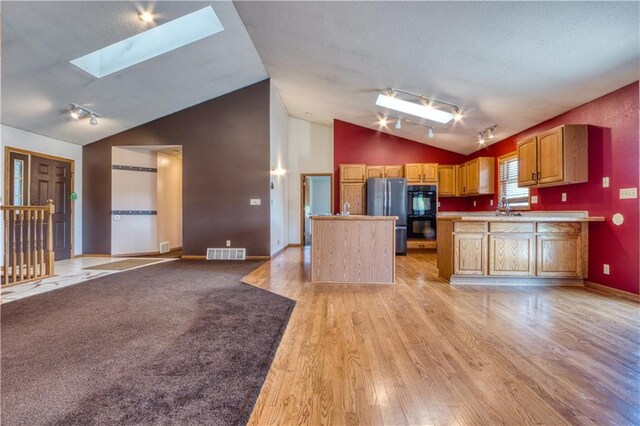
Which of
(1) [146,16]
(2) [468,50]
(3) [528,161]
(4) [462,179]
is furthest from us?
(4) [462,179]

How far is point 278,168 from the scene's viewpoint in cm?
663

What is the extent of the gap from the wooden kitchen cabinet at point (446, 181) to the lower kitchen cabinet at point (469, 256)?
329cm

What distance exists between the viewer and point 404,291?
11.3 ft

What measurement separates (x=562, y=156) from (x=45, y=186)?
820 cm

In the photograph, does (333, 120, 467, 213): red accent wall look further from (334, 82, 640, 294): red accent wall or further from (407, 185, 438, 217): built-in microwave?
(334, 82, 640, 294): red accent wall

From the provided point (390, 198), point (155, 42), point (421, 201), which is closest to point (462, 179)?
point (421, 201)

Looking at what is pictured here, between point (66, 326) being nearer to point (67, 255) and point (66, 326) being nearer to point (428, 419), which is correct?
point (428, 419)

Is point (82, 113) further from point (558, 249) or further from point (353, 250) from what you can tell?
point (558, 249)

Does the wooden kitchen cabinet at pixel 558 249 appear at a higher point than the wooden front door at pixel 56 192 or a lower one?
lower

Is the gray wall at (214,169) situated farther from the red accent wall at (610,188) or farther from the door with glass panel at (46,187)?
the red accent wall at (610,188)

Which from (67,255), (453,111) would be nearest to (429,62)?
(453,111)

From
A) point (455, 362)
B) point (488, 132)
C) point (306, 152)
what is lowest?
point (455, 362)

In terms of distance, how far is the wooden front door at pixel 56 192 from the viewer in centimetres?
502

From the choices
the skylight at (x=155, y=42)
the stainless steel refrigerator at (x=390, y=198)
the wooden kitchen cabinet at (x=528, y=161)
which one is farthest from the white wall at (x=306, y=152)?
the wooden kitchen cabinet at (x=528, y=161)
